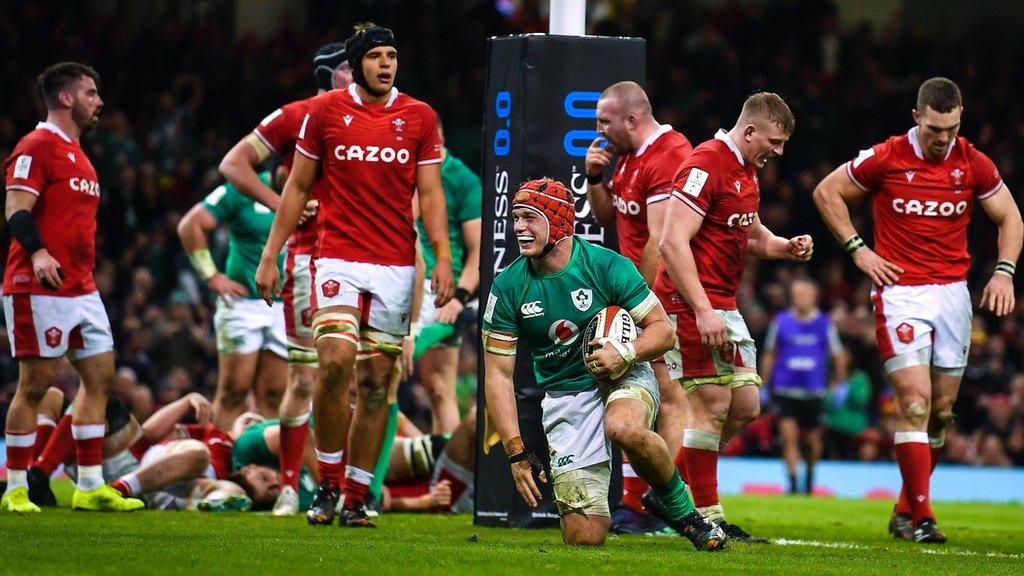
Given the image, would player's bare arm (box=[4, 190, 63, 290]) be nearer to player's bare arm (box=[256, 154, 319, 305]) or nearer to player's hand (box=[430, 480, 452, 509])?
player's bare arm (box=[256, 154, 319, 305])

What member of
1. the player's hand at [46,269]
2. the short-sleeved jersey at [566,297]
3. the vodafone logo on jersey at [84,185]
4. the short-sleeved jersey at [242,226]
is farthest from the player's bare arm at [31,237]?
the short-sleeved jersey at [566,297]

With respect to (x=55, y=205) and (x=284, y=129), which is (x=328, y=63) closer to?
(x=284, y=129)

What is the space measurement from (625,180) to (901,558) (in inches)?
104

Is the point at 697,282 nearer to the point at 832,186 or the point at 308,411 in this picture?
the point at 832,186

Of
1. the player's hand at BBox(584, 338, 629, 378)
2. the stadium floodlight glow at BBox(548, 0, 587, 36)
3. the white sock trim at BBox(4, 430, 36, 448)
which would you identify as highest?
the stadium floodlight glow at BBox(548, 0, 587, 36)

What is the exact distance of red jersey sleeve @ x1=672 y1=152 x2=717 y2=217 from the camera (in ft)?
26.8

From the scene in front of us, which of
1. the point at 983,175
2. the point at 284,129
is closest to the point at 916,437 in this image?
the point at 983,175

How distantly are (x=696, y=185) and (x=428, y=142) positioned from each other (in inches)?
62.9

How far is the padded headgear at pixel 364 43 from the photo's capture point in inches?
336

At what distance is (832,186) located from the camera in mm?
9664

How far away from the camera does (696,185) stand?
8164 mm

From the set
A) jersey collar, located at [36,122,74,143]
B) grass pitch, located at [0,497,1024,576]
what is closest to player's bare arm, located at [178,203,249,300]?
jersey collar, located at [36,122,74,143]

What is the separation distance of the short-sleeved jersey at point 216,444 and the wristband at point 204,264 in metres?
1.17

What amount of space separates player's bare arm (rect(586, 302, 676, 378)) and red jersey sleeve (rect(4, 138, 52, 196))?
3.94 metres
